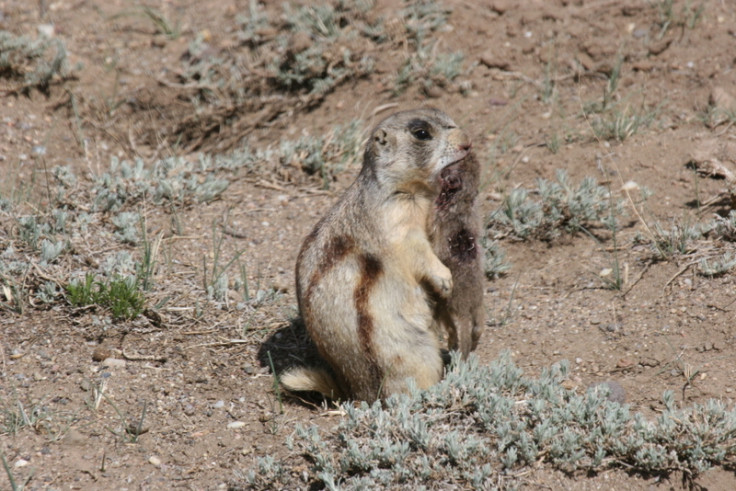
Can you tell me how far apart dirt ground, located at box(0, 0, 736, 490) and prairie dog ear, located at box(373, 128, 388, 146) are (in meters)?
1.33

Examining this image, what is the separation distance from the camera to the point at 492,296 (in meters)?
5.49

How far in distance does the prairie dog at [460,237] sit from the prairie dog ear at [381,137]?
41cm

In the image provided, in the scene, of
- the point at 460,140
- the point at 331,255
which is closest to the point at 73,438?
the point at 331,255

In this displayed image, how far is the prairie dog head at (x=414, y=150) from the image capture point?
453 centimetres

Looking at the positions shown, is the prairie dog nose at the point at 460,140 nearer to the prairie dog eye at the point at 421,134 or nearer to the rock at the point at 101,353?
the prairie dog eye at the point at 421,134

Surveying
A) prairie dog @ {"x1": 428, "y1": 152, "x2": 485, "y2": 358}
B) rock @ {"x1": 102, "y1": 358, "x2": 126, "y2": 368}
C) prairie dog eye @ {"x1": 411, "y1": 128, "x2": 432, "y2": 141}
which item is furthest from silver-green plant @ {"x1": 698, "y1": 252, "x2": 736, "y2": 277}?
rock @ {"x1": 102, "y1": 358, "x2": 126, "y2": 368}

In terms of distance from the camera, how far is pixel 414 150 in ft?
15.1

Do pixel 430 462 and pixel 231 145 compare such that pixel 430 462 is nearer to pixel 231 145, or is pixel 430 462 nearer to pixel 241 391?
pixel 241 391

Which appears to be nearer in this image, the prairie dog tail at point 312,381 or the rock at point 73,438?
the rock at point 73,438

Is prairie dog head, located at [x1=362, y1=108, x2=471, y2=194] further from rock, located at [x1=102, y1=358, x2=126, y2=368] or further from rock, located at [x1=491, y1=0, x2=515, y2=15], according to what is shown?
rock, located at [x1=491, y1=0, x2=515, y2=15]

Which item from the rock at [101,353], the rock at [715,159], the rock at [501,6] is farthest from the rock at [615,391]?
the rock at [501,6]

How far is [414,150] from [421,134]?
0.33 feet

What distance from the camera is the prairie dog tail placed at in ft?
15.0

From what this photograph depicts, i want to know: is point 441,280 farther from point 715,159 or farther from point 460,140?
point 715,159
